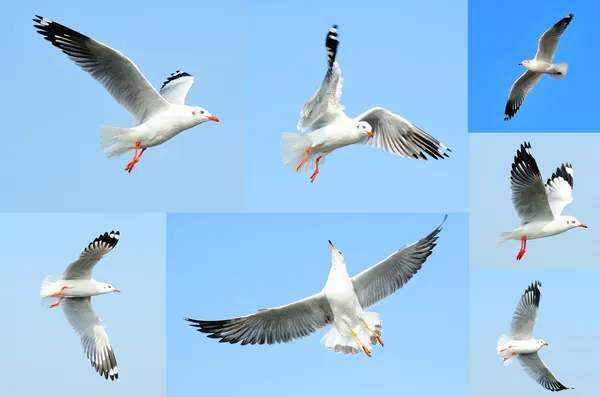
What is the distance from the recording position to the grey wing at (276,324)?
19.6ft

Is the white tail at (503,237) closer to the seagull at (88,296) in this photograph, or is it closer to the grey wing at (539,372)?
the grey wing at (539,372)

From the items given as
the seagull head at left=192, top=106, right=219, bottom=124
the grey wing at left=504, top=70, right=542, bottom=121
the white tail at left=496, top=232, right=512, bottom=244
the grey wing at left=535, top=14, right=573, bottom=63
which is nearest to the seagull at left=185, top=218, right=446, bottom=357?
the seagull head at left=192, top=106, right=219, bottom=124

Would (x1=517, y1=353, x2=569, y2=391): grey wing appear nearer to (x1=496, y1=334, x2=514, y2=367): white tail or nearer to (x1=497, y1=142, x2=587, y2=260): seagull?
(x1=496, y1=334, x2=514, y2=367): white tail

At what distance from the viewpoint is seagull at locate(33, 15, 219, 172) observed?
601 centimetres

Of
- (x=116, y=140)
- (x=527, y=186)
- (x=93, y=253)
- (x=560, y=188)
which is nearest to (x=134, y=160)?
(x=116, y=140)

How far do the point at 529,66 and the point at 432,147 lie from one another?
2.35 metres

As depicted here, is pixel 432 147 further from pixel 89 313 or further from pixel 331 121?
pixel 89 313

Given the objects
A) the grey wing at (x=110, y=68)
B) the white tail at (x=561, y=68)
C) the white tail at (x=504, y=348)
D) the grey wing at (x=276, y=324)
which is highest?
the white tail at (x=561, y=68)

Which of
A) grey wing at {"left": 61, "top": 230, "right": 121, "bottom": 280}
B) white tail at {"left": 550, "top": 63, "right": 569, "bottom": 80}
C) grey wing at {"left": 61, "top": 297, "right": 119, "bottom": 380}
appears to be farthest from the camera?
white tail at {"left": 550, "top": 63, "right": 569, "bottom": 80}

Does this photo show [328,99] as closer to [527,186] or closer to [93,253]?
[527,186]

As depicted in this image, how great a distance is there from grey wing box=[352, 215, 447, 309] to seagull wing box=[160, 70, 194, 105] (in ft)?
6.55

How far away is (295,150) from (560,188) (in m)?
2.60

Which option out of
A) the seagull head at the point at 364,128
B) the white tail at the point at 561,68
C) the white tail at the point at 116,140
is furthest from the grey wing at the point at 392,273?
the white tail at the point at 561,68

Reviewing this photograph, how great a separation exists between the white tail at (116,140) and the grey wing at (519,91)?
4.23 metres
